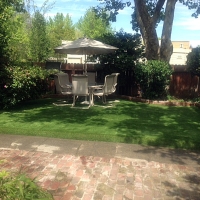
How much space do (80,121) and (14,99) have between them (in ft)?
8.45

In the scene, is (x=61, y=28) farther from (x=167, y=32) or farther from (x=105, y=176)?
(x=105, y=176)

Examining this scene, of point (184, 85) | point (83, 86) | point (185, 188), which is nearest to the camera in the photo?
point (185, 188)

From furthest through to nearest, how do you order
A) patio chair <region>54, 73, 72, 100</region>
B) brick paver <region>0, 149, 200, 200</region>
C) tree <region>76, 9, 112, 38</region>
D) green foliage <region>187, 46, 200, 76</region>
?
tree <region>76, 9, 112, 38</region>
green foliage <region>187, 46, 200, 76</region>
patio chair <region>54, 73, 72, 100</region>
brick paver <region>0, 149, 200, 200</region>

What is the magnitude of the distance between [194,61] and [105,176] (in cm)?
875

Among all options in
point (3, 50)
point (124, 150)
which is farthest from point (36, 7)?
point (124, 150)

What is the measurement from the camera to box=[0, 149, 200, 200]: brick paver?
287cm

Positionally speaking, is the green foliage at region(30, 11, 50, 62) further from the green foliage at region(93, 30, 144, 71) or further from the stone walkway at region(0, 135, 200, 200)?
the stone walkway at region(0, 135, 200, 200)

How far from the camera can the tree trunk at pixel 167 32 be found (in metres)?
9.90

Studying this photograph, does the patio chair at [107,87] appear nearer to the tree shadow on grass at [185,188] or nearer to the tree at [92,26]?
the tree shadow on grass at [185,188]

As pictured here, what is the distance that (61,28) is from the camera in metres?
42.1

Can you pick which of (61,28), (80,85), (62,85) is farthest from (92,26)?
(80,85)

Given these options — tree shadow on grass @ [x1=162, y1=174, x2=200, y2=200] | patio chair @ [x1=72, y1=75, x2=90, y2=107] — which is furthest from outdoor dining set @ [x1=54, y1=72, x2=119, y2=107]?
tree shadow on grass @ [x1=162, y1=174, x2=200, y2=200]

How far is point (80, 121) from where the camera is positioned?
6.17m

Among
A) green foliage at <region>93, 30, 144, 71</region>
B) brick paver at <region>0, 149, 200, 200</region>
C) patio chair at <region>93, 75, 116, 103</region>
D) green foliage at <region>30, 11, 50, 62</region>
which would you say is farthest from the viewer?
green foliage at <region>30, 11, 50, 62</region>
